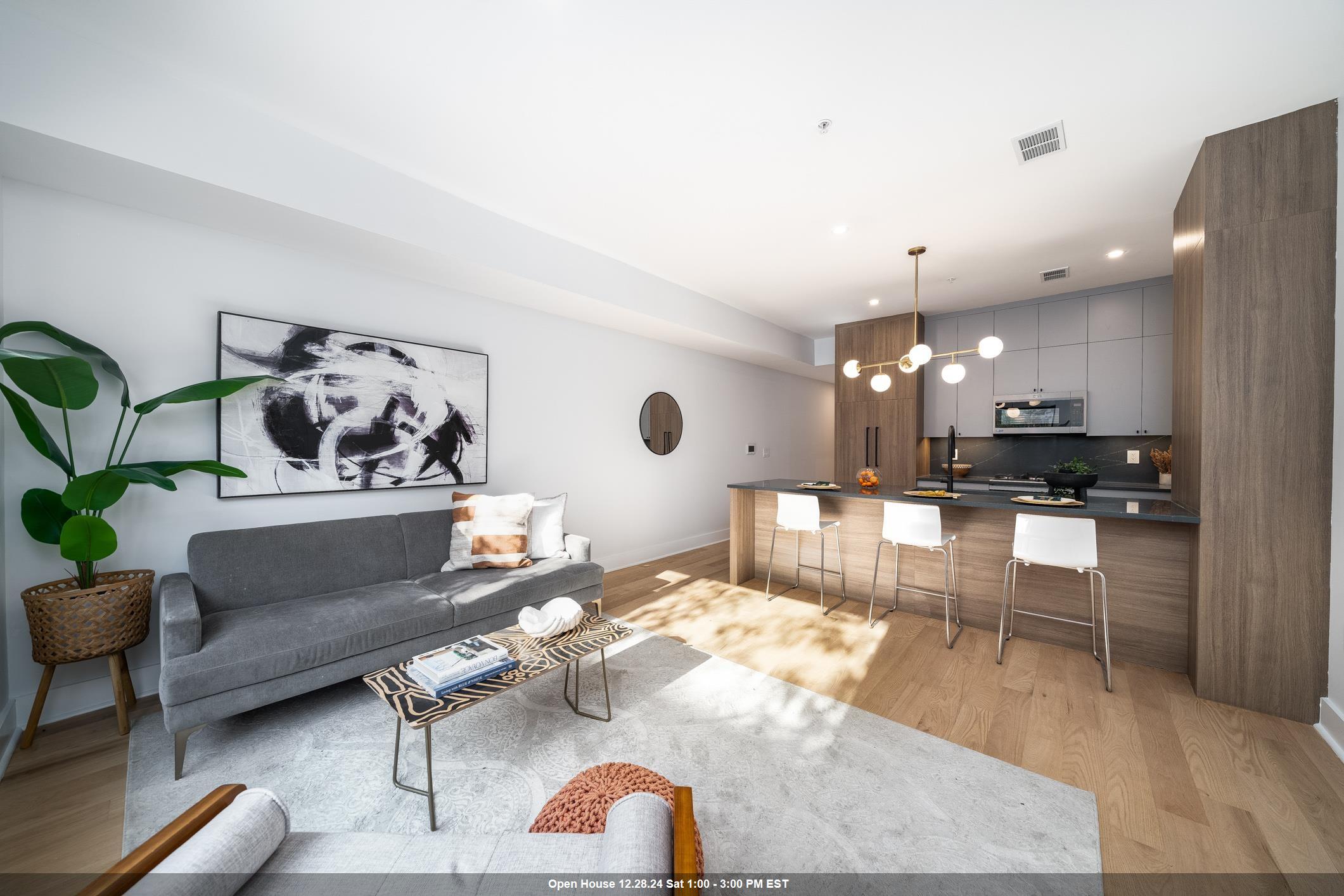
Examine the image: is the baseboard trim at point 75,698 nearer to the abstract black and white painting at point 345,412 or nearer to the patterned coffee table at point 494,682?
the abstract black and white painting at point 345,412

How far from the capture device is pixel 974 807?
5.69 ft

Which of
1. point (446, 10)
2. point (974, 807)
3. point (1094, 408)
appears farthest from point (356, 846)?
point (1094, 408)

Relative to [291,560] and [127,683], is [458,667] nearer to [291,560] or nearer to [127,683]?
[291,560]

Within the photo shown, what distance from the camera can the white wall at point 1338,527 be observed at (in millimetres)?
2084

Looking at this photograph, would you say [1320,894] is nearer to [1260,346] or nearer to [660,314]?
[1260,346]

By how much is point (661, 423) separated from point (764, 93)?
3.55 m

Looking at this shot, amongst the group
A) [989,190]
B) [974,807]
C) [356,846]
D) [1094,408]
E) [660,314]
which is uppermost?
[989,190]

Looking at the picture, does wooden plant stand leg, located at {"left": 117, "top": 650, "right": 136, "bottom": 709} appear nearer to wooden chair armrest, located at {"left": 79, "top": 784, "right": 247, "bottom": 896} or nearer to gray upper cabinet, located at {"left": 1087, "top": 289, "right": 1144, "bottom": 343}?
wooden chair armrest, located at {"left": 79, "top": 784, "right": 247, "bottom": 896}

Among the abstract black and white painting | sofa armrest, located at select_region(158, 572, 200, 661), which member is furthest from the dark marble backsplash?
sofa armrest, located at select_region(158, 572, 200, 661)

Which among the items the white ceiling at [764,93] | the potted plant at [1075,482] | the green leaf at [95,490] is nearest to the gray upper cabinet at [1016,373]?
the white ceiling at [764,93]

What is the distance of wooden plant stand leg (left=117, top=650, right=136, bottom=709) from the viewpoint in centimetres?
224

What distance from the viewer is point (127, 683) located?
233 cm

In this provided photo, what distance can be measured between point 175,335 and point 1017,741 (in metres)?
4.49

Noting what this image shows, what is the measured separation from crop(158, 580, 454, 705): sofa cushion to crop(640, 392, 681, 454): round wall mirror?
2.89 metres
